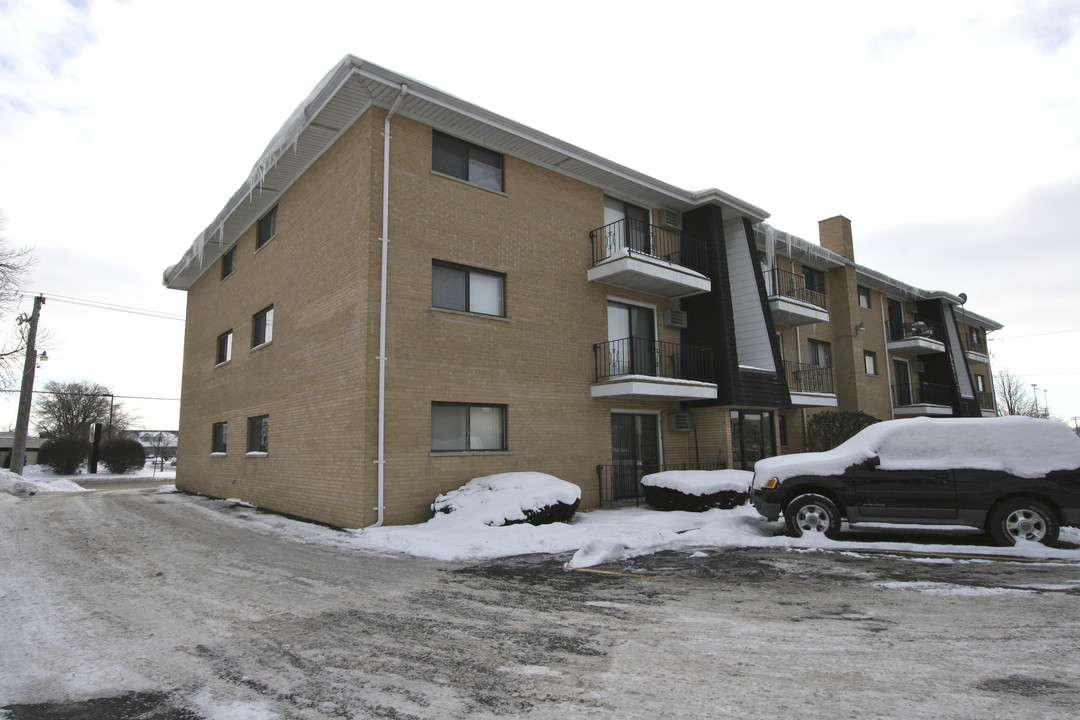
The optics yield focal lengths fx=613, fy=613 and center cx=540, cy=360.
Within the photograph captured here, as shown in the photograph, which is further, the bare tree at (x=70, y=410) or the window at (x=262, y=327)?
the bare tree at (x=70, y=410)

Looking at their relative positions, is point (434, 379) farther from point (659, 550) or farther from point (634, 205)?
point (634, 205)

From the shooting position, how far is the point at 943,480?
8398 millimetres

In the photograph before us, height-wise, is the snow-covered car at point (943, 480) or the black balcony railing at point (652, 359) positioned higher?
the black balcony railing at point (652, 359)

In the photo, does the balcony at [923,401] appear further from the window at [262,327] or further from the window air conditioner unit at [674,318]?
the window at [262,327]

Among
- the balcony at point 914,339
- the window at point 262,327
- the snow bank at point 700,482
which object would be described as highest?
the balcony at point 914,339

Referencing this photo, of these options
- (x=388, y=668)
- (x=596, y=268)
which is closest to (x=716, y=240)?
(x=596, y=268)

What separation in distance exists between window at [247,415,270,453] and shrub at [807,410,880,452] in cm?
1539

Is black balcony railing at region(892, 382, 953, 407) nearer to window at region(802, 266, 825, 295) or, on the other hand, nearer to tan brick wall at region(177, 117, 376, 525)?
window at region(802, 266, 825, 295)

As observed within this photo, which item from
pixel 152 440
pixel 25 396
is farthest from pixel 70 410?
pixel 25 396

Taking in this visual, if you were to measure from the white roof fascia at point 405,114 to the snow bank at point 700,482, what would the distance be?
717 cm

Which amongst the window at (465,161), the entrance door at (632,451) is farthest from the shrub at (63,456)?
the entrance door at (632,451)

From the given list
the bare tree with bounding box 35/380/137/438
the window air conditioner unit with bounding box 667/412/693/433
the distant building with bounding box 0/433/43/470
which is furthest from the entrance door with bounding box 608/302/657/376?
the bare tree with bounding box 35/380/137/438

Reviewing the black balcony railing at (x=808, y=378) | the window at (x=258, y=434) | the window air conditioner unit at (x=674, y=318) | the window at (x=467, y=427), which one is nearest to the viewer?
the window at (x=467, y=427)

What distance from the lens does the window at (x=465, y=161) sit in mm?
12328
